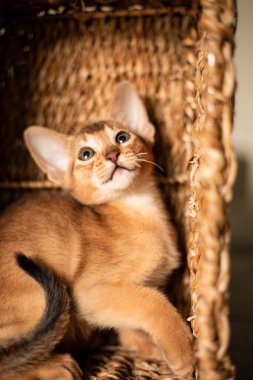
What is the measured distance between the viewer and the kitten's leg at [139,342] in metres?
1.09

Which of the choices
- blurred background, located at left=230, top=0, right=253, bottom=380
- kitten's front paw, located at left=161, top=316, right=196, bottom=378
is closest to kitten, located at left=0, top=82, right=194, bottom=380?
kitten's front paw, located at left=161, top=316, right=196, bottom=378

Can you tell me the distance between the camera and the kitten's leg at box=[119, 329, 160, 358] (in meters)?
1.09

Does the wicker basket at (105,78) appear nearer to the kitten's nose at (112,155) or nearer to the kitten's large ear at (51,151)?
the kitten's large ear at (51,151)

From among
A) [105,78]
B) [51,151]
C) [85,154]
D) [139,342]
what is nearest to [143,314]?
[139,342]

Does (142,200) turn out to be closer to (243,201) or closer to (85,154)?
(85,154)

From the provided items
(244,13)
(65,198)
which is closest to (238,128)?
(244,13)

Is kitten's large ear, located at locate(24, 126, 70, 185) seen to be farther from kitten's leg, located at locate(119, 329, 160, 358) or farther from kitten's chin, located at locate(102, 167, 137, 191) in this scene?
kitten's leg, located at locate(119, 329, 160, 358)

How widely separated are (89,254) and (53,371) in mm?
289

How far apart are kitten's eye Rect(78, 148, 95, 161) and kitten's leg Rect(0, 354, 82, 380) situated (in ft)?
1.79

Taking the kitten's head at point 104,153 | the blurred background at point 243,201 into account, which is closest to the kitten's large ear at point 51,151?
the kitten's head at point 104,153

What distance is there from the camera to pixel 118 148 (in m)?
1.06

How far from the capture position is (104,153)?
1046 millimetres

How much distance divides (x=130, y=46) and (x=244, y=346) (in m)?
1.09

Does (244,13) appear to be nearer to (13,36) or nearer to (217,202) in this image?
(13,36)
